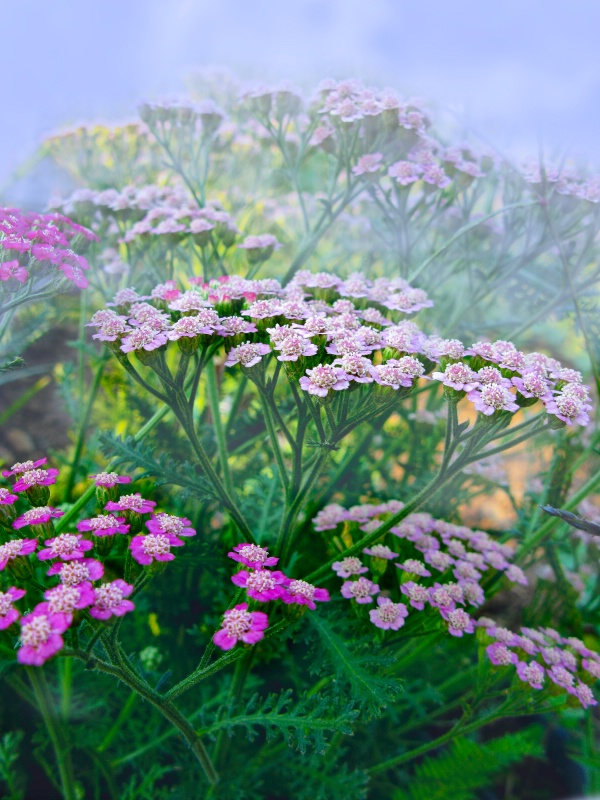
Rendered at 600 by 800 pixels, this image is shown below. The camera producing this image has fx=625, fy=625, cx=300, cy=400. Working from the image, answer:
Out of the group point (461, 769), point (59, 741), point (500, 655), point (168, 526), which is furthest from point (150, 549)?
point (461, 769)

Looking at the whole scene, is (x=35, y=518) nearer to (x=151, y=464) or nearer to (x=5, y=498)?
(x=5, y=498)

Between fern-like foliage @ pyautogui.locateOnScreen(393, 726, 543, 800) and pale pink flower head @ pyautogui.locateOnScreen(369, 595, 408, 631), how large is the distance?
48 cm

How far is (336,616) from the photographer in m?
0.97

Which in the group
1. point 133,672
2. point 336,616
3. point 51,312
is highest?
point 51,312

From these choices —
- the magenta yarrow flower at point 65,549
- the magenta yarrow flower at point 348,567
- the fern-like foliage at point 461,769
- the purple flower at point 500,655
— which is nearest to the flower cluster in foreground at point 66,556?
the magenta yarrow flower at point 65,549

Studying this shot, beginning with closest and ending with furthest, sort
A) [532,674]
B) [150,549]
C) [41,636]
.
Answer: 1. [41,636]
2. [150,549]
3. [532,674]

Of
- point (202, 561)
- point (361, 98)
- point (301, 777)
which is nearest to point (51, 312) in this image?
point (202, 561)

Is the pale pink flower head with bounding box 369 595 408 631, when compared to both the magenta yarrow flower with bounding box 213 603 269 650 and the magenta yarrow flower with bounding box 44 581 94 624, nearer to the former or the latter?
the magenta yarrow flower with bounding box 213 603 269 650

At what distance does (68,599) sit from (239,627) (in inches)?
7.3

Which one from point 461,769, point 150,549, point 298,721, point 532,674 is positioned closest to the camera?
point 150,549

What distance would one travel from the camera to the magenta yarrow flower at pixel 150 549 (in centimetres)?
67

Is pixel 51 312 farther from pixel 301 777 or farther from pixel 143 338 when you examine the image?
pixel 301 777

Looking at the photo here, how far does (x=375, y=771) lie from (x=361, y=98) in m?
1.22

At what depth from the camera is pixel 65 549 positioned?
67 cm
